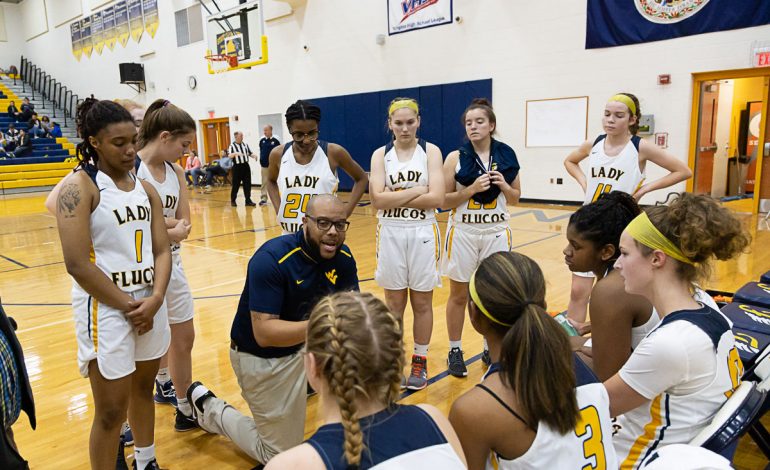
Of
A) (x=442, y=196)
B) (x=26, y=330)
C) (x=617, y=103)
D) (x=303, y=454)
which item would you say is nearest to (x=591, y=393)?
(x=303, y=454)

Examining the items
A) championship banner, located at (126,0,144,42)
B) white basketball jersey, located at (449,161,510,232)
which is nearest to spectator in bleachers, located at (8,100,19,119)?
championship banner, located at (126,0,144,42)

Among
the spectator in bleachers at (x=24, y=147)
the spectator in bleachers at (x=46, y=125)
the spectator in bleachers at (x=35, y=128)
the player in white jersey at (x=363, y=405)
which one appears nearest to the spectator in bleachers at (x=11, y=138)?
the spectator in bleachers at (x=24, y=147)

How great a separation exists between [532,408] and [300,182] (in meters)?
2.53

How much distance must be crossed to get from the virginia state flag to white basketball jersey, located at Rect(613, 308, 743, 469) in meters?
9.13

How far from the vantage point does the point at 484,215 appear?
355 cm

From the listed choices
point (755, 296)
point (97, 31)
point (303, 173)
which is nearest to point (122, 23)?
point (97, 31)

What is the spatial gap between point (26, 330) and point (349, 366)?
15.6ft

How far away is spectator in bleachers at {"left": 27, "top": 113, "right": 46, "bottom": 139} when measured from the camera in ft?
68.6

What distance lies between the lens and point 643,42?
963 centimetres

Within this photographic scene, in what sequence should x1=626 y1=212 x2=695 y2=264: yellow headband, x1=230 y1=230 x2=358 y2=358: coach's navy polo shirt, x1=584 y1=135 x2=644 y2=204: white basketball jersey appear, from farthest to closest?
x1=584 y1=135 x2=644 y2=204: white basketball jersey
x1=230 y1=230 x2=358 y2=358: coach's navy polo shirt
x1=626 y1=212 x2=695 y2=264: yellow headband

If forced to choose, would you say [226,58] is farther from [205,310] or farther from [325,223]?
[325,223]

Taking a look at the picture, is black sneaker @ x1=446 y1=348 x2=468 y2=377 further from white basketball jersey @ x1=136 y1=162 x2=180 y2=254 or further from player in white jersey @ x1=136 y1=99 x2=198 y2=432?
white basketball jersey @ x1=136 y1=162 x2=180 y2=254

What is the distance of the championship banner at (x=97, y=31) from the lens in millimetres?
22156

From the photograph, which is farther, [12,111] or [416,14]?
[12,111]
